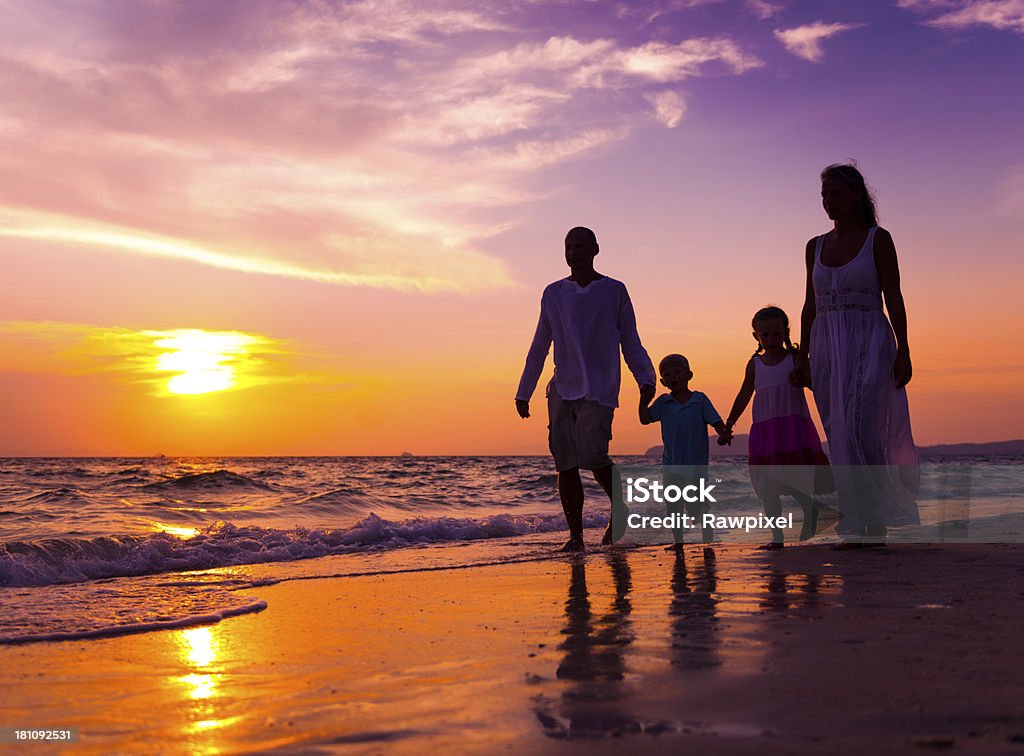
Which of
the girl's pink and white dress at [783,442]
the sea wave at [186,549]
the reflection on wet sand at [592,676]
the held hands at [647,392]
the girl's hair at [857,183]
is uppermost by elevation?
the girl's hair at [857,183]

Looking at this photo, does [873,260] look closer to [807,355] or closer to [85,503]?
[807,355]

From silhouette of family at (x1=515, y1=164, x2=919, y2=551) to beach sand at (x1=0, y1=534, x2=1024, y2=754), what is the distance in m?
1.25

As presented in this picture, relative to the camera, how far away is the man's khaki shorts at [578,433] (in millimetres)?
6957

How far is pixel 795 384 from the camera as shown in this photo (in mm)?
6227

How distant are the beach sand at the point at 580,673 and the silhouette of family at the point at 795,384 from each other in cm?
125

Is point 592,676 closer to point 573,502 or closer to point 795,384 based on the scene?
point 795,384

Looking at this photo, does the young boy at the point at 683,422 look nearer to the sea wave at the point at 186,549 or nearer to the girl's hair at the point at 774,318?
the girl's hair at the point at 774,318

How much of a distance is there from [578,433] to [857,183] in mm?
2670

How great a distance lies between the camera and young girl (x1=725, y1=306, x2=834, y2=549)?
644 cm

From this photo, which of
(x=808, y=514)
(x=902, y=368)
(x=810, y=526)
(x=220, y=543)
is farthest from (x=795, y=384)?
(x=220, y=543)

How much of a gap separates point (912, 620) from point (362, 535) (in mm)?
6971

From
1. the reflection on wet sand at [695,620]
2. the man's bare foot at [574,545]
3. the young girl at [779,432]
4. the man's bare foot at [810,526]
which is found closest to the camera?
the reflection on wet sand at [695,620]

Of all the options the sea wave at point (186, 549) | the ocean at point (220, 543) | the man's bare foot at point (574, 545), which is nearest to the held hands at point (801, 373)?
the ocean at point (220, 543)

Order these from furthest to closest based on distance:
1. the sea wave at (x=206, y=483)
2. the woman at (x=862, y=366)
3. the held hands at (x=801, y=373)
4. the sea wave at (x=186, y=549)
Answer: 1. the sea wave at (x=206, y=483)
2. the sea wave at (x=186, y=549)
3. the held hands at (x=801, y=373)
4. the woman at (x=862, y=366)
